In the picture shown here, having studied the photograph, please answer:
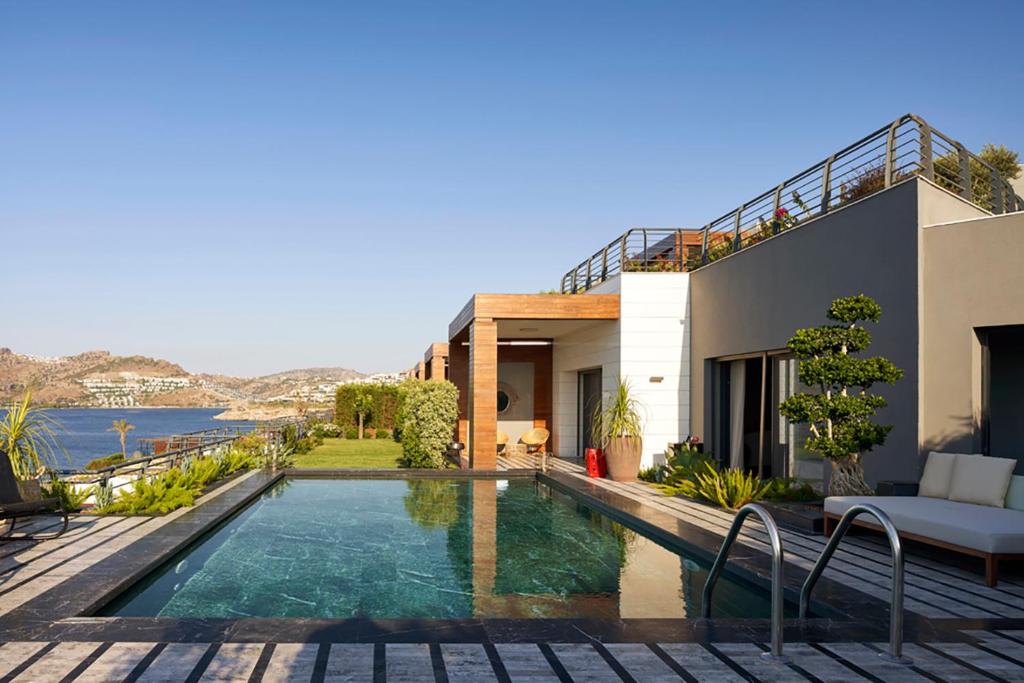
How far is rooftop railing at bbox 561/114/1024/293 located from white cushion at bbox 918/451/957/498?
315 cm

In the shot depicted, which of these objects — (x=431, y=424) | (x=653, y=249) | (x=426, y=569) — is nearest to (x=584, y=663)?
(x=426, y=569)

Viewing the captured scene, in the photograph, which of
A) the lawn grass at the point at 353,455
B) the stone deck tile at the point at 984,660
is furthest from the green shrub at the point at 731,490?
the lawn grass at the point at 353,455

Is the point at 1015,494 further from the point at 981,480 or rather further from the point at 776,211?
the point at 776,211

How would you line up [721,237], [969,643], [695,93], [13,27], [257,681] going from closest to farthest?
[257,681] < [969,643] < [13,27] < [721,237] < [695,93]

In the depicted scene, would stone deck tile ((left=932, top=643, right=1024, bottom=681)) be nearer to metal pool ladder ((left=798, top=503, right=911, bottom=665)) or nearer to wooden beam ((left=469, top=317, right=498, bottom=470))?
metal pool ladder ((left=798, top=503, right=911, bottom=665))

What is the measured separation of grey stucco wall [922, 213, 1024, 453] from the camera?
7.62 meters

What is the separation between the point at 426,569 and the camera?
23.8ft

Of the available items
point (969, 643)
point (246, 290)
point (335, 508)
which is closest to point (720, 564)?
point (969, 643)

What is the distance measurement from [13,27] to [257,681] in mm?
14601

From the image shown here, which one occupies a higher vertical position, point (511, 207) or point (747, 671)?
point (511, 207)

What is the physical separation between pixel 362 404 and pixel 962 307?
2405 centimetres

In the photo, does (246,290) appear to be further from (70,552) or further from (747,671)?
(747,671)

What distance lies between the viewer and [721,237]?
14961mm

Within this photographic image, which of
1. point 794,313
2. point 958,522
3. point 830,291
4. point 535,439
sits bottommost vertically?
point 535,439
